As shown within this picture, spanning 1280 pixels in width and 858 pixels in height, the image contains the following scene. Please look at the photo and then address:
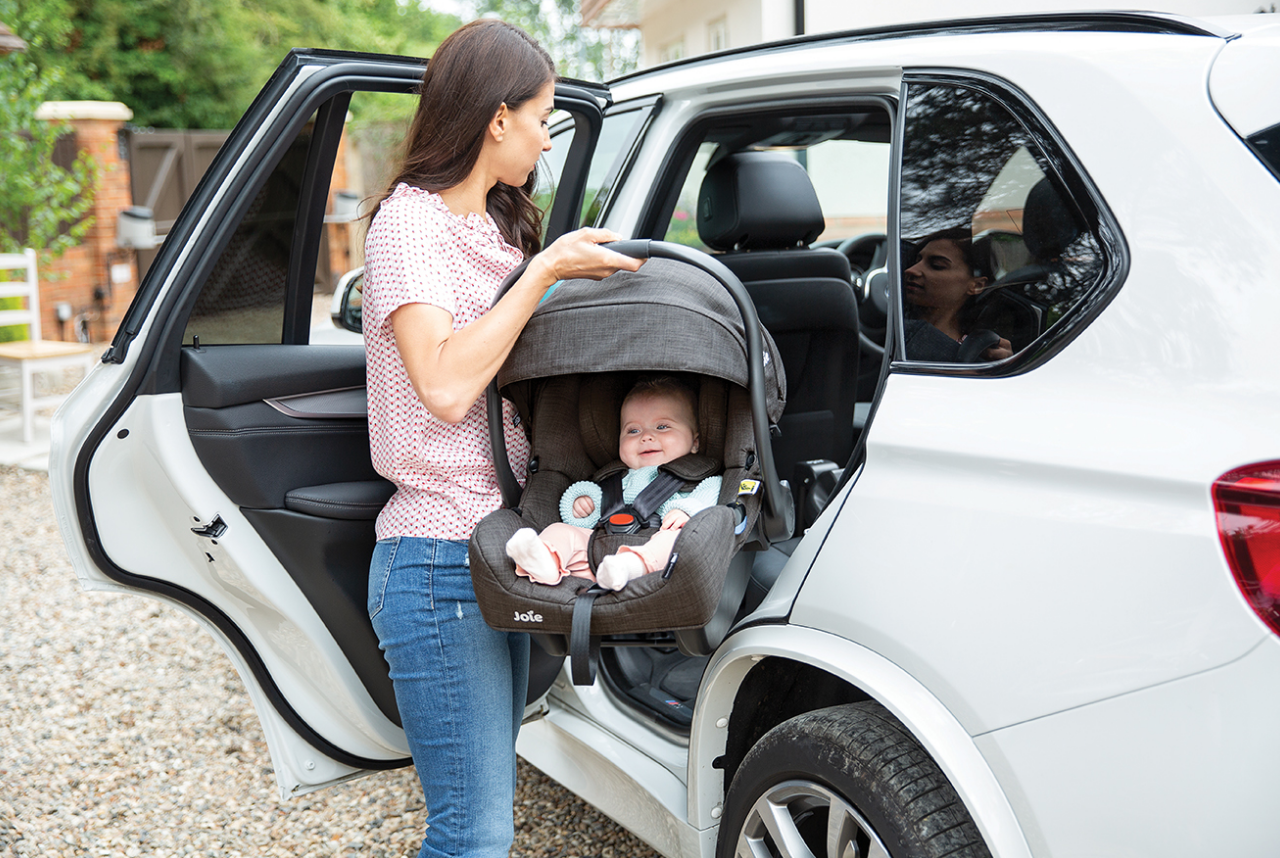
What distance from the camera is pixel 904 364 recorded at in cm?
172

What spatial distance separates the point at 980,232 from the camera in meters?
1.68

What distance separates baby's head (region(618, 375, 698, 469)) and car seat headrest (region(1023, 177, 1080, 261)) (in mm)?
754

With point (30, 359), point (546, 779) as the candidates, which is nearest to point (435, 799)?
point (546, 779)

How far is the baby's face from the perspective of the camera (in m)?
2.07

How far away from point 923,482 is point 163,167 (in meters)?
16.4

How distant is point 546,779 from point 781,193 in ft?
6.50

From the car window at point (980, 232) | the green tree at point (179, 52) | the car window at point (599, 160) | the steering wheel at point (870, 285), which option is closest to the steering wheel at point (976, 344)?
the car window at point (980, 232)

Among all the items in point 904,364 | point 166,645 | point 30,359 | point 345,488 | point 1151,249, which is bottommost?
point 166,645

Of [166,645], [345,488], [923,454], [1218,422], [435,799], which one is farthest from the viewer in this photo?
[166,645]

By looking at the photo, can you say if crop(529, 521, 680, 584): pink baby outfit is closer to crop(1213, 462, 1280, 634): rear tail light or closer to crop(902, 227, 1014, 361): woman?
crop(902, 227, 1014, 361): woman

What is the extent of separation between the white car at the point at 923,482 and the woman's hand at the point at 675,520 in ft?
0.71

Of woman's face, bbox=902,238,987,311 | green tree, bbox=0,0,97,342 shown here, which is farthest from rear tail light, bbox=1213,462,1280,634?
green tree, bbox=0,0,97,342

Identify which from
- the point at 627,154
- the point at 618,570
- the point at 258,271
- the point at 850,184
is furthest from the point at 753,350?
the point at 850,184

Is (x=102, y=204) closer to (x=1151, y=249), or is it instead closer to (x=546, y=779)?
(x=546, y=779)
